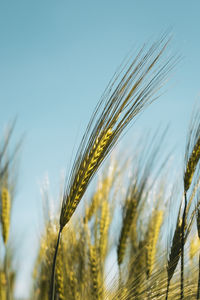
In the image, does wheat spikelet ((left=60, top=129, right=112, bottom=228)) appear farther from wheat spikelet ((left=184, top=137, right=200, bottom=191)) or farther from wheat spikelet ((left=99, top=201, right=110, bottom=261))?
Answer: wheat spikelet ((left=99, top=201, right=110, bottom=261))

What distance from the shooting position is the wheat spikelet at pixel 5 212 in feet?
4.42

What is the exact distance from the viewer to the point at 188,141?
1.12m

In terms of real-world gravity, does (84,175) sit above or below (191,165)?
below

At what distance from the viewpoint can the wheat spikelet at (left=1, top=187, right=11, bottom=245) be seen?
4.42ft

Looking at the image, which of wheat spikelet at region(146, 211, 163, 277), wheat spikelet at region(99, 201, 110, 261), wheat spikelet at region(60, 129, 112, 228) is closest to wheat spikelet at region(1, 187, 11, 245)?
wheat spikelet at region(99, 201, 110, 261)

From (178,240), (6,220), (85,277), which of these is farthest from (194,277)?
(6,220)

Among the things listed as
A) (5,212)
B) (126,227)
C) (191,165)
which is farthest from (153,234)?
(5,212)

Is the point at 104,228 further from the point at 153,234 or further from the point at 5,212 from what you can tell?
the point at 5,212

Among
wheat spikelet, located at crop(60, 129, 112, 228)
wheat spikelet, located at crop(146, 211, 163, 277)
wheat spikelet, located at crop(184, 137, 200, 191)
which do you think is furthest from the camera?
wheat spikelet, located at crop(146, 211, 163, 277)

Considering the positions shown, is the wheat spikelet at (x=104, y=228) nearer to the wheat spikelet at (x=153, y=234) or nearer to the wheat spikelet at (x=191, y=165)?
the wheat spikelet at (x=153, y=234)

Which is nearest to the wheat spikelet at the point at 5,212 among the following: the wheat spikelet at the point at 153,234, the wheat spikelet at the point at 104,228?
the wheat spikelet at the point at 104,228

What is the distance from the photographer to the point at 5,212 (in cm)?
140

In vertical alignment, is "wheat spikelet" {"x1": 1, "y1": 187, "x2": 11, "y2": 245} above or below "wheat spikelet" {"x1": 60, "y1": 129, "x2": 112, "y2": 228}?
above

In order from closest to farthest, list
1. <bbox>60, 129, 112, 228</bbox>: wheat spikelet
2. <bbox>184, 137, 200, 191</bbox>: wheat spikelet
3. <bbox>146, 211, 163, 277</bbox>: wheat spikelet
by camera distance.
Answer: <bbox>60, 129, 112, 228</bbox>: wheat spikelet → <bbox>184, 137, 200, 191</bbox>: wheat spikelet → <bbox>146, 211, 163, 277</bbox>: wheat spikelet
